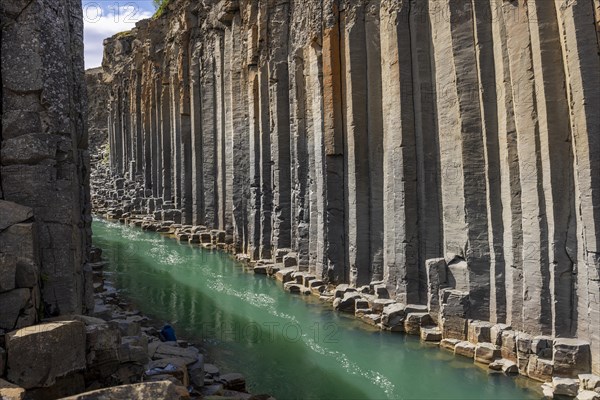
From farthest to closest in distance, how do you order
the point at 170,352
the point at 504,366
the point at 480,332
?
the point at 480,332 → the point at 504,366 → the point at 170,352

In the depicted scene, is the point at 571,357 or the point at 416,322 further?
the point at 416,322

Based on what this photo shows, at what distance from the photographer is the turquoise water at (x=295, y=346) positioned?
9672mm

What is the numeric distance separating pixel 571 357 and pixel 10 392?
856 cm

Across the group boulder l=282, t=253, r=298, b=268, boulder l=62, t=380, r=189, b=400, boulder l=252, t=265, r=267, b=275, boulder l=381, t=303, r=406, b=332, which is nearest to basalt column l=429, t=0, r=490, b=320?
boulder l=381, t=303, r=406, b=332

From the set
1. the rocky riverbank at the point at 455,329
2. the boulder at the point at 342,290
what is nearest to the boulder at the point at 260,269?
the rocky riverbank at the point at 455,329

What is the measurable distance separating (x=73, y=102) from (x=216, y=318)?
7611mm

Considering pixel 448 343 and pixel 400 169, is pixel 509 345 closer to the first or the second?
pixel 448 343

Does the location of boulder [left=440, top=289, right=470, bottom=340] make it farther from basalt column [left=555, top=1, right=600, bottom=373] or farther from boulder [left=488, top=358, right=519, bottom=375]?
basalt column [left=555, top=1, right=600, bottom=373]

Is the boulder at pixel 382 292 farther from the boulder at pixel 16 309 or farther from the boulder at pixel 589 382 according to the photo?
the boulder at pixel 16 309

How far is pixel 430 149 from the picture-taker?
12422mm

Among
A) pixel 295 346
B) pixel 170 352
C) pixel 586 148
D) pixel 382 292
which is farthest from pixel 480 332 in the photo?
pixel 170 352

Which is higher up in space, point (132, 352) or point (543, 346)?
point (132, 352)

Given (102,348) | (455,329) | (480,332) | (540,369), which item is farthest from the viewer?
(455,329)

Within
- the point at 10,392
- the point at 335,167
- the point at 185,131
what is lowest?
the point at 10,392
